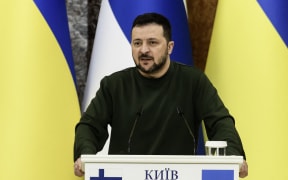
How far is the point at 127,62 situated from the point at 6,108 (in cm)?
45

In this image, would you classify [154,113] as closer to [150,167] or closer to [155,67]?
[155,67]

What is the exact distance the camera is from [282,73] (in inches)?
90.2

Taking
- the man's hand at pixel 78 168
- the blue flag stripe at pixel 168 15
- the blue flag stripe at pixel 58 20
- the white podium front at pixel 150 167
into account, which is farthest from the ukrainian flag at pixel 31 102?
the white podium front at pixel 150 167

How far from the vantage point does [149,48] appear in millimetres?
1745

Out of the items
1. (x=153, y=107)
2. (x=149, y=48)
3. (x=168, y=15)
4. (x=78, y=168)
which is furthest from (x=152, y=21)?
(x=168, y=15)

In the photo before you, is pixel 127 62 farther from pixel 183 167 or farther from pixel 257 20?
pixel 183 167

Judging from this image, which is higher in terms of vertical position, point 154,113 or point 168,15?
point 168,15

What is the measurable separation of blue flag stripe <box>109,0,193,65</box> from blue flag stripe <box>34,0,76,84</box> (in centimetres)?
18

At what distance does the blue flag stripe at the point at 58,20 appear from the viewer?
237 cm

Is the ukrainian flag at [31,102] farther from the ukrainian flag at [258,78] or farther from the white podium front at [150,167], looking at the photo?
the white podium front at [150,167]

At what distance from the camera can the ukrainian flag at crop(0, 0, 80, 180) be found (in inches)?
88.0

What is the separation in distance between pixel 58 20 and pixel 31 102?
33 cm

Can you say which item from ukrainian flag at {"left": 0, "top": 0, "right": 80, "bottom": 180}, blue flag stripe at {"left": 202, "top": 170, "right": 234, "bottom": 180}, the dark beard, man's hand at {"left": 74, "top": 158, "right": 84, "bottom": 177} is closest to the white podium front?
blue flag stripe at {"left": 202, "top": 170, "right": 234, "bottom": 180}

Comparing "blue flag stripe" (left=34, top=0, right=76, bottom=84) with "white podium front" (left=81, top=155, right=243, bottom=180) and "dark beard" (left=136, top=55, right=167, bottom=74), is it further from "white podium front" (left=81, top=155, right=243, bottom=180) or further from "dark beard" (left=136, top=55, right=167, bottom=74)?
"white podium front" (left=81, top=155, right=243, bottom=180)
